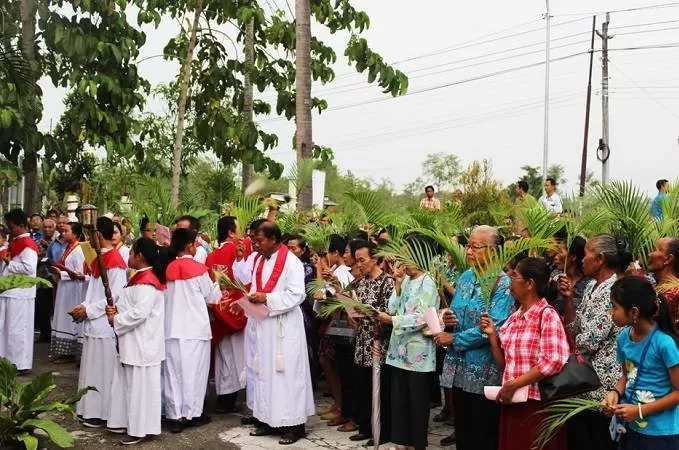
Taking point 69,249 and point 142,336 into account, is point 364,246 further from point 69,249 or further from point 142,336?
point 69,249

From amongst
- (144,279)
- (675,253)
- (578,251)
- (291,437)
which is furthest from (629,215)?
(144,279)

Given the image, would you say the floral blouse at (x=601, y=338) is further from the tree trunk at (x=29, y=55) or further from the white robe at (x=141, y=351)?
the tree trunk at (x=29, y=55)

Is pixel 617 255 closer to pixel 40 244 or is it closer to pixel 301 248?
pixel 301 248

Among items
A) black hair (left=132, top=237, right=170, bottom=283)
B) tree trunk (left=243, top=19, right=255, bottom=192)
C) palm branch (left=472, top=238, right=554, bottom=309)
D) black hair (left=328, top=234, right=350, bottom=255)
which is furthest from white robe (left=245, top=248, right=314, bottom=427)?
tree trunk (left=243, top=19, right=255, bottom=192)

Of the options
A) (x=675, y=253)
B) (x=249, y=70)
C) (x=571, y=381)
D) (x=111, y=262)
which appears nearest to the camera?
(x=571, y=381)

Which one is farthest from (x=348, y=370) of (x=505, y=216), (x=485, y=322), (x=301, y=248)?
(x=505, y=216)

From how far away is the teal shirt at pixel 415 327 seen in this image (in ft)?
20.4

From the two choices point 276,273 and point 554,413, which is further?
point 276,273

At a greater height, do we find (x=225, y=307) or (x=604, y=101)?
(x=604, y=101)

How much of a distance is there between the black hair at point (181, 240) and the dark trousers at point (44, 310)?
5710 mm

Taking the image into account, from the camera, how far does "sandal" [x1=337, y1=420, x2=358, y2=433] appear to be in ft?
24.5

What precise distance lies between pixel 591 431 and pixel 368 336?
2222mm

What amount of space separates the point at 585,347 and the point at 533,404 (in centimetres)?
54

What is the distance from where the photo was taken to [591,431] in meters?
5.34
